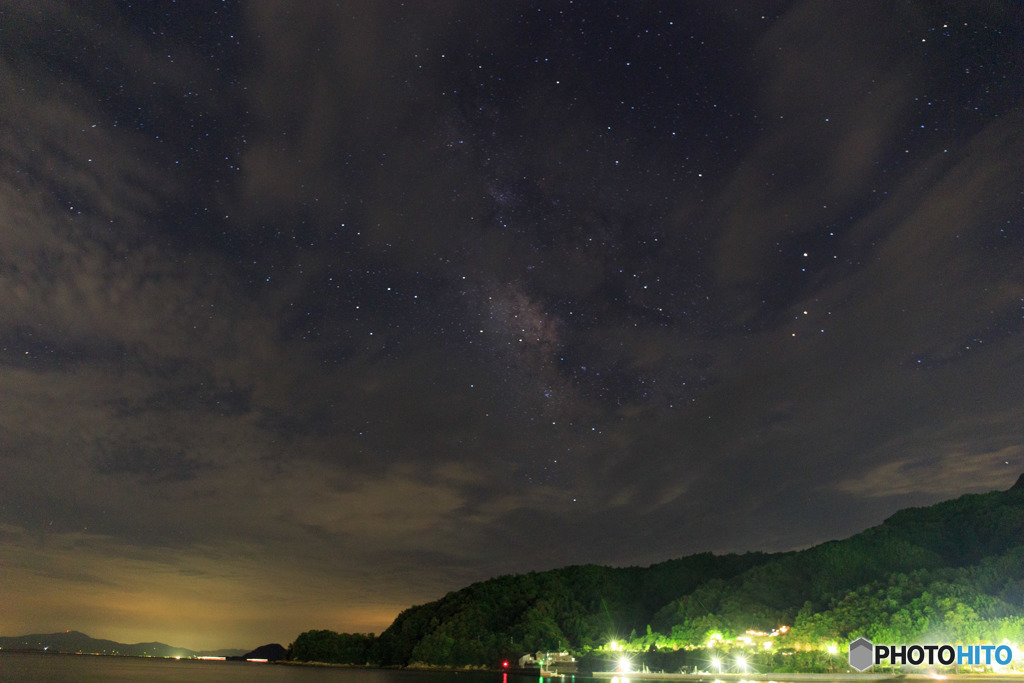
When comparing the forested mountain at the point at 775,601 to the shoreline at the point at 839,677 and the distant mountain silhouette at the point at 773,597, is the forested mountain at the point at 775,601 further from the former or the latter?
the shoreline at the point at 839,677

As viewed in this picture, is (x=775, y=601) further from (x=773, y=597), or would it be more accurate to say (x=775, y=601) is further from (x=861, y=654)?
(x=861, y=654)

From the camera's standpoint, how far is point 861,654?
76.7 m

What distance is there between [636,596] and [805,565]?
5901cm

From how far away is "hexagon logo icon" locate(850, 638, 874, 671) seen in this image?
7449 centimetres

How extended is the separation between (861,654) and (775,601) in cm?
3473

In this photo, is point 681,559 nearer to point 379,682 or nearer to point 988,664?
point 379,682

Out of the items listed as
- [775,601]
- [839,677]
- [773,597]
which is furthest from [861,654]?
[773,597]

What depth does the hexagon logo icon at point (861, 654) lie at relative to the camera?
7449cm

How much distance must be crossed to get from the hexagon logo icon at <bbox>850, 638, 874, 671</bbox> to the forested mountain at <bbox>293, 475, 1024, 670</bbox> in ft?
3.25

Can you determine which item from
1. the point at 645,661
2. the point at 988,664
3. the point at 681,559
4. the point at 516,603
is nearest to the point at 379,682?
the point at 645,661

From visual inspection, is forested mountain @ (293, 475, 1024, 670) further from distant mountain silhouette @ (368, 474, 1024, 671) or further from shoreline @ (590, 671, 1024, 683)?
shoreline @ (590, 671, 1024, 683)

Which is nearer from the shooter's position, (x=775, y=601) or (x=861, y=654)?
(x=861, y=654)

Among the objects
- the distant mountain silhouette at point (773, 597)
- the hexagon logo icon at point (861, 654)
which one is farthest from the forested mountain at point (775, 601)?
the hexagon logo icon at point (861, 654)

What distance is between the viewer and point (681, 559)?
176 metres
